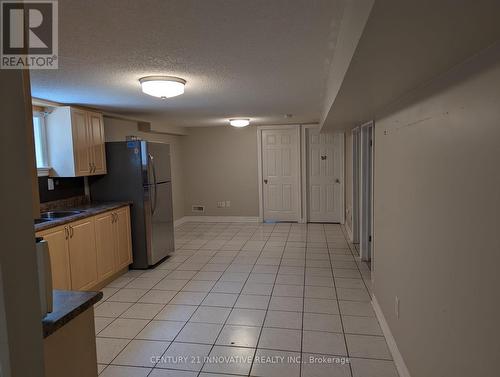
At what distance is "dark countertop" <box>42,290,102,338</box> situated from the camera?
1.22 m

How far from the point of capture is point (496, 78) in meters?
1.09

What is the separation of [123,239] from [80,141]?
129 cm

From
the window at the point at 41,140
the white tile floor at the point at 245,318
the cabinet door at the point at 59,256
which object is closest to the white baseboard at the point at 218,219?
the white tile floor at the point at 245,318

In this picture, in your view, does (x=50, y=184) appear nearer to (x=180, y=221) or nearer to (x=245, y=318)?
(x=245, y=318)

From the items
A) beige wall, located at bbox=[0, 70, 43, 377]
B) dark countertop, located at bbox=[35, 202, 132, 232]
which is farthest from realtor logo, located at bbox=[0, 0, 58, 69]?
dark countertop, located at bbox=[35, 202, 132, 232]

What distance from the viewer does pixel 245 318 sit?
2969 millimetres

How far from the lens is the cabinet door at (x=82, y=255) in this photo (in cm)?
324

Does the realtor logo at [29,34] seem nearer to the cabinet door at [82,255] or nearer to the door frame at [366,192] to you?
the cabinet door at [82,255]

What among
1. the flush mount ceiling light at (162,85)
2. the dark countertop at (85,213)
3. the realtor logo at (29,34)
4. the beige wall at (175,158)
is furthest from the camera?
the beige wall at (175,158)

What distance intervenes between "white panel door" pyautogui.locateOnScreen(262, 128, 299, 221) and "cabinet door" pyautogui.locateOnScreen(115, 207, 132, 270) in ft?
11.7

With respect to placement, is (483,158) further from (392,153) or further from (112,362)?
(112,362)

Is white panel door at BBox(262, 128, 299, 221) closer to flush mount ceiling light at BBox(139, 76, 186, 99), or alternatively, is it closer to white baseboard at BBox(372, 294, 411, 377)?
white baseboard at BBox(372, 294, 411, 377)

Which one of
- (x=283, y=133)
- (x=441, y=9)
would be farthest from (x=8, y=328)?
(x=283, y=133)

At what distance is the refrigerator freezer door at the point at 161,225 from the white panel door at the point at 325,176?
3.29m
